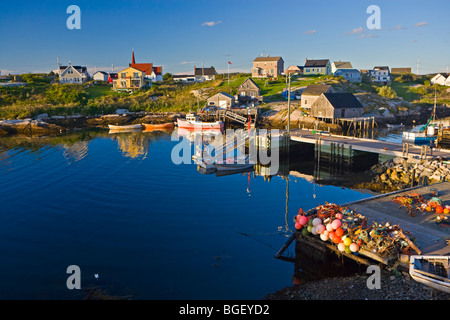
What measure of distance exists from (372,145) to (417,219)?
1917 cm

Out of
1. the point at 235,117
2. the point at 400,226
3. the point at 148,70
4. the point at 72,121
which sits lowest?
the point at 400,226

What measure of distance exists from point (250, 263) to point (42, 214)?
15031 mm

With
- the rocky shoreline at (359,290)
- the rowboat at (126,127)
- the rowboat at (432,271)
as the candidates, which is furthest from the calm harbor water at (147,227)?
the rowboat at (126,127)

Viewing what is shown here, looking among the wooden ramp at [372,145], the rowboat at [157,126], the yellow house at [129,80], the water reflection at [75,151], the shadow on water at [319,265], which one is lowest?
the shadow on water at [319,265]

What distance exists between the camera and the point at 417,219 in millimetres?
18406

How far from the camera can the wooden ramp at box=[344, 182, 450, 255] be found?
15695 millimetres

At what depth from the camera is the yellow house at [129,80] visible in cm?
10306

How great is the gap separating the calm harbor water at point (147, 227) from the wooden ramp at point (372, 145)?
4099 mm

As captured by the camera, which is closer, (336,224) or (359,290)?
(359,290)

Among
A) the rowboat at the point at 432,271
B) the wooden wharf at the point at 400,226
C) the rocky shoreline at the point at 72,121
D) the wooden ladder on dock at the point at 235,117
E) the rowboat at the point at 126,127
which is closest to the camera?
the rowboat at the point at 432,271

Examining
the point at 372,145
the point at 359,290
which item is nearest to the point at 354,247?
the point at 359,290

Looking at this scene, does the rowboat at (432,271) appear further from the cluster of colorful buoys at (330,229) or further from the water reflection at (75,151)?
the water reflection at (75,151)

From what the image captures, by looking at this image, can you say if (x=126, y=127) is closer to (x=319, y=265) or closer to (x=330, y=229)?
(x=319, y=265)
